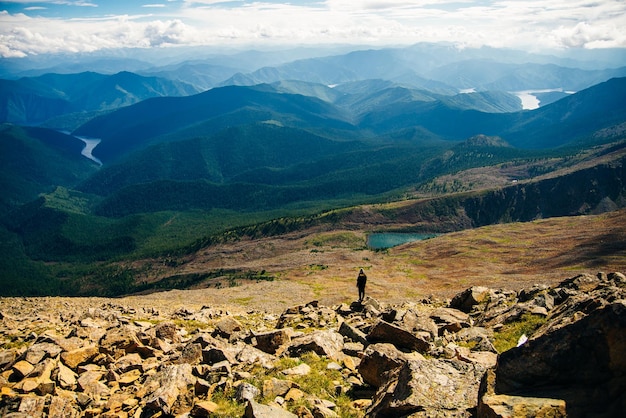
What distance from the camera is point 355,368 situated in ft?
64.5

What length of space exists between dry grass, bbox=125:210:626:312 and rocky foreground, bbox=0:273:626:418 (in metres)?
43.5

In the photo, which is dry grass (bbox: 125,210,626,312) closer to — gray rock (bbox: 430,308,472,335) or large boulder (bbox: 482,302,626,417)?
gray rock (bbox: 430,308,472,335)

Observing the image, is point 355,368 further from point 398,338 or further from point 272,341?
point 272,341

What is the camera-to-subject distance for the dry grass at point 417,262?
90250 mm

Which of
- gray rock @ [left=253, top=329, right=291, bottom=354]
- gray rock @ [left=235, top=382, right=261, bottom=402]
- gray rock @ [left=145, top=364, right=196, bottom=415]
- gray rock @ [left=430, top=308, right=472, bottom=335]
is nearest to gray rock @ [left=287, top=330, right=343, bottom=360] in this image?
gray rock @ [left=253, top=329, right=291, bottom=354]

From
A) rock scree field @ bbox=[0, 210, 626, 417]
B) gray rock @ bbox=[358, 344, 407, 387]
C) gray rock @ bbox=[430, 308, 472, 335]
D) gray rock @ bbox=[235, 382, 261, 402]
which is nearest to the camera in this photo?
rock scree field @ bbox=[0, 210, 626, 417]

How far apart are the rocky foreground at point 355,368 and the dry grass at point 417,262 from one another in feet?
143

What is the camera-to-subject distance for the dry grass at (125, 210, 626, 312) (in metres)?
90.2

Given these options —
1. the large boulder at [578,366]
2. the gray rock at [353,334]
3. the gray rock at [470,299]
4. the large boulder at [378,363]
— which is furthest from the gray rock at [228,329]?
the gray rock at [470,299]

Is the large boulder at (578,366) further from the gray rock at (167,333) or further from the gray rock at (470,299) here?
the gray rock at (470,299)

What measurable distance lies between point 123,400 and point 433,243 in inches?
6054

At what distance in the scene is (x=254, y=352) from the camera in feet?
72.7

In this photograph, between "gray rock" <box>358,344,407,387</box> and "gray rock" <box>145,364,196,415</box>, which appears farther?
"gray rock" <box>358,344,407,387</box>

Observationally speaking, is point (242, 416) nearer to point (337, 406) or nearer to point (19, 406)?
point (337, 406)
